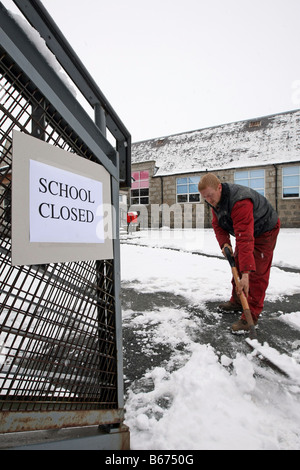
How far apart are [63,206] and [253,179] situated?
17.4 meters

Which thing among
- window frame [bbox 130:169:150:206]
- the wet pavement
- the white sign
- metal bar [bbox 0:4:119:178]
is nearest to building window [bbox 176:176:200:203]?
window frame [bbox 130:169:150:206]

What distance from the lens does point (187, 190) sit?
61.9ft

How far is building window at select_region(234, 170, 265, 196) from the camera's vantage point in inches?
657

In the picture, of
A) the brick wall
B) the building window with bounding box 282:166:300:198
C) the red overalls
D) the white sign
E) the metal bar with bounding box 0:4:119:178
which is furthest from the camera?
the brick wall

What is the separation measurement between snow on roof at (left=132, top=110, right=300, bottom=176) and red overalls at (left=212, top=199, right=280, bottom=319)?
15.2 m

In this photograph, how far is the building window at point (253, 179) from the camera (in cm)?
1669

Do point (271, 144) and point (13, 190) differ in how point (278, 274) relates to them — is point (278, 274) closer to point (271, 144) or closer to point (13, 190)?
point (13, 190)

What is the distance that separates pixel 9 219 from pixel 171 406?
1444 millimetres

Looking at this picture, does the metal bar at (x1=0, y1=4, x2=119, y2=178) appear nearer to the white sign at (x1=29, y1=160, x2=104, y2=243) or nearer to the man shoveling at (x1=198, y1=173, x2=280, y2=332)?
the white sign at (x1=29, y1=160, x2=104, y2=243)

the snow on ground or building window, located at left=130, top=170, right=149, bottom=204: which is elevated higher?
building window, located at left=130, top=170, right=149, bottom=204

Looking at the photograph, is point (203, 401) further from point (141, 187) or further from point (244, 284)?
point (141, 187)

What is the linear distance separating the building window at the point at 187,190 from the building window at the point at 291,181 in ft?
17.3

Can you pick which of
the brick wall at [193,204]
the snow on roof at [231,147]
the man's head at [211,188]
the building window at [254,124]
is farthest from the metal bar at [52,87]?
the building window at [254,124]
